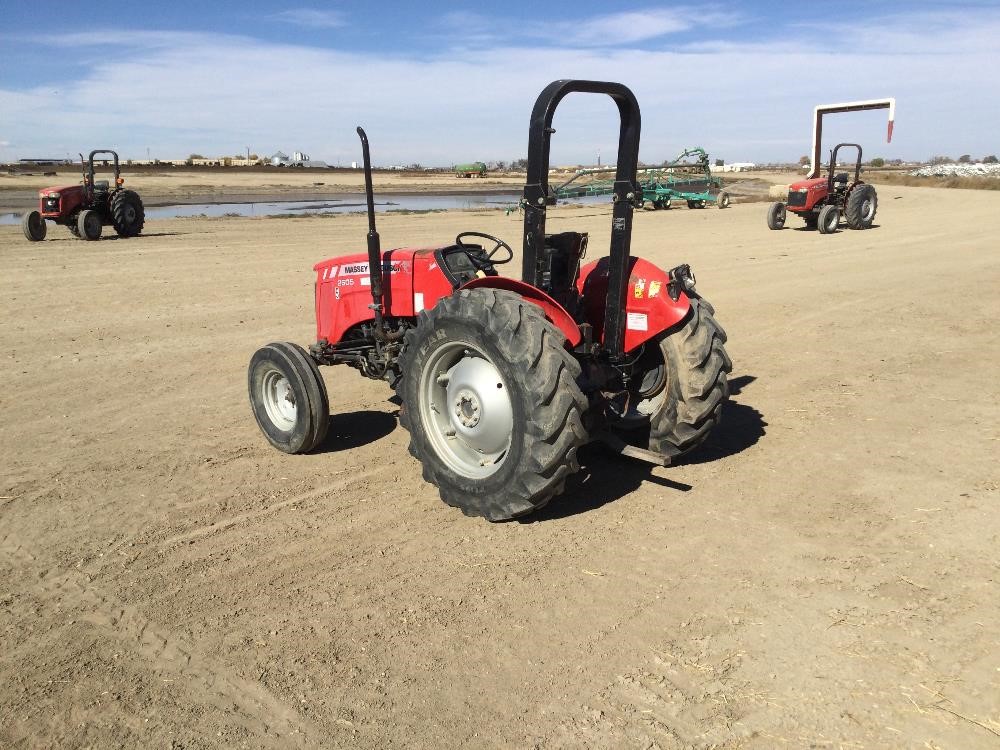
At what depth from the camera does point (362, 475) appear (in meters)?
5.23

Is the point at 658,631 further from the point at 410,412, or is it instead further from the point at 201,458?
the point at 201,458

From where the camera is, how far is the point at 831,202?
21953mm

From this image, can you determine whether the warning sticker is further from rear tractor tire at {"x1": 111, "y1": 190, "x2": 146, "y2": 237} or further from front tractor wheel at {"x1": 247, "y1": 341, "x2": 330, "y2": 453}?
rear tractor tire at {"x1": 111, "y1": 190, "x2": 146, "y2": 237}

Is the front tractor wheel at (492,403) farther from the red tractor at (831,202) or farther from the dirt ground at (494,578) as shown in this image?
the red tractor at (831,202)

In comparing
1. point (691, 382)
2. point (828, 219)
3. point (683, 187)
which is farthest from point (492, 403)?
point (683, 187)

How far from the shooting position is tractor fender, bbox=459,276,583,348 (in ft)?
14.3

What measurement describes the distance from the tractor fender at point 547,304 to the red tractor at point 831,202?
1847cm

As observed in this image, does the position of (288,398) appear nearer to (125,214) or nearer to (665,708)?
(665,708)

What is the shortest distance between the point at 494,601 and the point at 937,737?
1.79 m

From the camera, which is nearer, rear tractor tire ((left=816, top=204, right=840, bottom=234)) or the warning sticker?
the warning sticker

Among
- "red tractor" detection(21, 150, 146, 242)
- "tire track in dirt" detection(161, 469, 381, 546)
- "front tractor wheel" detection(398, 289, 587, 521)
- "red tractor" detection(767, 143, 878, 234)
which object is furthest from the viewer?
"red tractor" detection(767, 143, 878, 234)

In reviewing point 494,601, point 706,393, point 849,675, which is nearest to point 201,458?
point 494,601

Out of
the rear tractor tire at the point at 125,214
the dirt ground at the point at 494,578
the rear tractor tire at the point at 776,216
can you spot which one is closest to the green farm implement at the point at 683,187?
the rear tractor tire at the point at 776,216

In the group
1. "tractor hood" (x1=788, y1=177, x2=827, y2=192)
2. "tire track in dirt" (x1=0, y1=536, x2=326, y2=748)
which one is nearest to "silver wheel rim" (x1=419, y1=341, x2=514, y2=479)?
"tire track in dirt" (x1=0, y1=536, x2=326, y2=748)
